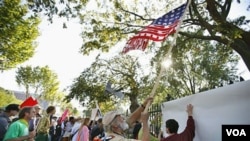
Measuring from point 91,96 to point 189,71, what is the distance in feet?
45.2

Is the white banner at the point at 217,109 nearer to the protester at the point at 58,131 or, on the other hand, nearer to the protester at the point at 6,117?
the protester at the point at 6,117

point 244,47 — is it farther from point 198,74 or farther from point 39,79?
point 39,79

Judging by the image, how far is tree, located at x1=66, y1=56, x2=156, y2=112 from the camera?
3928 cm

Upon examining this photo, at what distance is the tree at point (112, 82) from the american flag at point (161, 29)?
31.3m

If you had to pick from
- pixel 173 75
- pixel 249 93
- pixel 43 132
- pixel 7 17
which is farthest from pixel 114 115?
pixel 173 75

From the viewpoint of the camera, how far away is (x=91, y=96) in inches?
1697

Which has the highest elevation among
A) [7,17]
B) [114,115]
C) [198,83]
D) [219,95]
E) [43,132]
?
[7,17]

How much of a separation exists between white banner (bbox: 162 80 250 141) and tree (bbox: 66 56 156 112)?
32649 millimetres

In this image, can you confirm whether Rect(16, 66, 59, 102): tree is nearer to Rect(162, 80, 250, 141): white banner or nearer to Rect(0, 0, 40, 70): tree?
Rect(0, 0, 40, 70): tree

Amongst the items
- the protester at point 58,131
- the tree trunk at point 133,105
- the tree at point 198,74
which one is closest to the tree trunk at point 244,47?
the tree trunk at point 133,105

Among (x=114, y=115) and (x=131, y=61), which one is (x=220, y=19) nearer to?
(x=114, y=115)

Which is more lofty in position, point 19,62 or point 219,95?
point 19,62

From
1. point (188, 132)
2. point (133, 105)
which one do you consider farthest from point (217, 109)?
point (133, 105)

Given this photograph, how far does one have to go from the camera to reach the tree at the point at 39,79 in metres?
61.8
